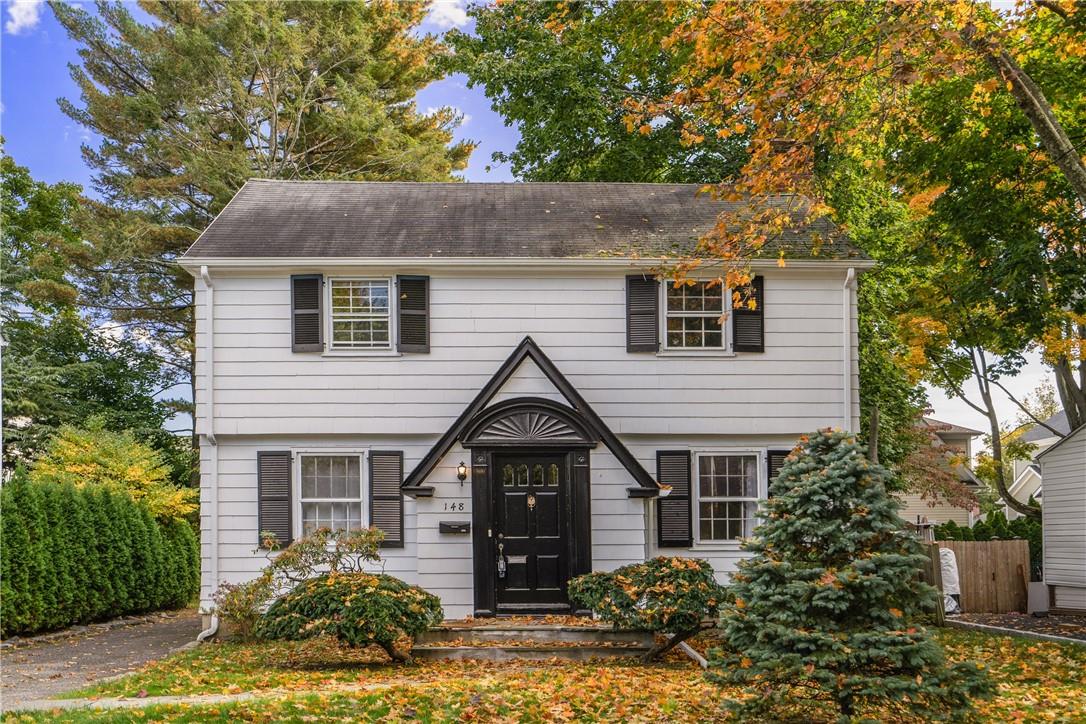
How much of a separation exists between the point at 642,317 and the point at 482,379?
8.67 ft

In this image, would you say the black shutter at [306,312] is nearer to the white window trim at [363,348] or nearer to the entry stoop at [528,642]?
the white window trim at [363,348]

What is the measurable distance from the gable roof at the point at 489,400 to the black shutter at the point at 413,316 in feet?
4.91

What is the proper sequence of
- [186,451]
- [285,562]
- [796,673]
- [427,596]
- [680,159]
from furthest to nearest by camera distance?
[186,451] < [680,159] < [285,562] < [427,596] < [796,673]

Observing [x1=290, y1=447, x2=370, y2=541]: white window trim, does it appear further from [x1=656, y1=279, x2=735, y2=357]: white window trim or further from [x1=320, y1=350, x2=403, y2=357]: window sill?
→ [x1=656, y1=279, x2=735, y2=357]: white window trim

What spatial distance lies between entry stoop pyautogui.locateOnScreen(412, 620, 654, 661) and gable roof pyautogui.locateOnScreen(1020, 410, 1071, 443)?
30.6 meters

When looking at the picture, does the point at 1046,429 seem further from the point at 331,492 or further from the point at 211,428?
the point at 211,428

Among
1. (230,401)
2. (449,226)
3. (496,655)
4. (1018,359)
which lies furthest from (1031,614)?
(230,401)

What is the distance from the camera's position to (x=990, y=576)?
18.2 metres

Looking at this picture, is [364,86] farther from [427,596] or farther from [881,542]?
[881,542]

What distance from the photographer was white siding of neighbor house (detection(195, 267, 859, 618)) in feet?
44.5

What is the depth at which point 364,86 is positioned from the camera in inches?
1058

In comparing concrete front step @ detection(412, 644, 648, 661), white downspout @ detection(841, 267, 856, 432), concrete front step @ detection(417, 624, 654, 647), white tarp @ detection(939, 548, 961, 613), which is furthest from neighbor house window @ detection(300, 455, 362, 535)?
white tarp @ detection(939, 548, 961, 613)

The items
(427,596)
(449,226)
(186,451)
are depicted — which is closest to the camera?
(427,596)

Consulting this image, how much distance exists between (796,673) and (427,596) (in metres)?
5.34
